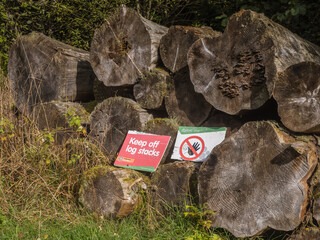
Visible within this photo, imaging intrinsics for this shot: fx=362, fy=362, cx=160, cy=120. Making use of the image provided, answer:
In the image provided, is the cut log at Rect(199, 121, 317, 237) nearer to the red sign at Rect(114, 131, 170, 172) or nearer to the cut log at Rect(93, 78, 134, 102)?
the red sign at Rect(114, 131, 170, 172)

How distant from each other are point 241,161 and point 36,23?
4801mm

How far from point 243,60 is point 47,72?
8.37 feet

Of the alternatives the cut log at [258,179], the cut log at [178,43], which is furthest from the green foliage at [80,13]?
the cut log at [258,179]

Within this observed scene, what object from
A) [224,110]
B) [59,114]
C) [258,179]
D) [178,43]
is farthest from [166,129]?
[59,114]

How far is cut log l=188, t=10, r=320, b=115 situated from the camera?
2.53m

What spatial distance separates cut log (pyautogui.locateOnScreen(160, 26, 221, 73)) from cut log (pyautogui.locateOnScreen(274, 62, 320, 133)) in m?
0.91

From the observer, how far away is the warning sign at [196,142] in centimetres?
291

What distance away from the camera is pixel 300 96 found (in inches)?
92.0

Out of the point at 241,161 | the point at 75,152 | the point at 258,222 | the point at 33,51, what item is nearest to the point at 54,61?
the point at 33,51

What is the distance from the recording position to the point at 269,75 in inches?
97.9

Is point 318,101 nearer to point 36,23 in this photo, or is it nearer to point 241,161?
point 241,161

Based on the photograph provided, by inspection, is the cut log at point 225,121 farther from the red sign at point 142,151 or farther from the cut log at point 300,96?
the cut log at point 300,96

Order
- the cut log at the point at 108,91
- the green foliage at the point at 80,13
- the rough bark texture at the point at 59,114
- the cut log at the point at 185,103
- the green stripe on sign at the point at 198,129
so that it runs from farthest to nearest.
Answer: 1. the green foliage at the point at 80,13
2. the rough bark texture at the point at 59,114
3. the cut log at the point at 108,91
4. the cut log at the point at 185,103
5. the green stripe on sign at the point at 198,129

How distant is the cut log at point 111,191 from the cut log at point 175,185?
5.9 inches
